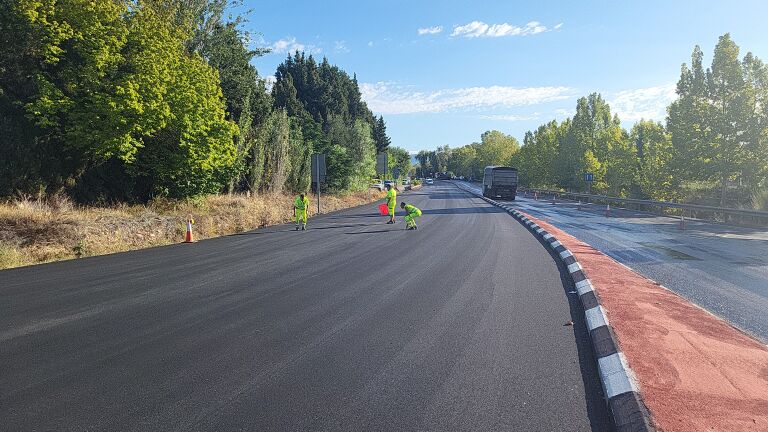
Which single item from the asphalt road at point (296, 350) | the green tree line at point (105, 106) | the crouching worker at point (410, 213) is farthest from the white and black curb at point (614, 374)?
the green tree line at point (105, 106)

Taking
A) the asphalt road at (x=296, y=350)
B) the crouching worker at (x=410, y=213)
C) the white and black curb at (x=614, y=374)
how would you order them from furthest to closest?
1. the crouching worker at (x=410, y=213)
2. the asphalt road at (x=296, y=350)
3. the white and black curb at (x=614, y=374)

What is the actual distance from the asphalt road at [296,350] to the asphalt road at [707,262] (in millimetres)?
1994

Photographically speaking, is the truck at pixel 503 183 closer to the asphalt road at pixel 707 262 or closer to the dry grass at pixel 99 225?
the asphalt road at pixel 707 262

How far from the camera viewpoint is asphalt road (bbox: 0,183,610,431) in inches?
128

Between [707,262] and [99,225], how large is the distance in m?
15.6

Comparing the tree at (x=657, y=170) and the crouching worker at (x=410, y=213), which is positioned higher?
the tree at (x=657, y=170)

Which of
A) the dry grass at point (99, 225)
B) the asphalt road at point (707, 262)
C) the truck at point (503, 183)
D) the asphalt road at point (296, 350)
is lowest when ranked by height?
the asphalt road at point (707, 262)

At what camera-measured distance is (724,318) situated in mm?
5684

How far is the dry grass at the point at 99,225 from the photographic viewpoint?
10555mm

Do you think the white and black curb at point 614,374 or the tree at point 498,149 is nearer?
the white and black curb at point 614,374

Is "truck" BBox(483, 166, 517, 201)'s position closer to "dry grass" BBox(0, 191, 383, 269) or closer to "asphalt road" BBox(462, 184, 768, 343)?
"asphalt road" BBox(462, 184, 768, 343)

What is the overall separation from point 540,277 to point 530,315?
2679 millimetres

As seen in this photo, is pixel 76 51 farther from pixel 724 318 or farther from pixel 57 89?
pixel 724 318

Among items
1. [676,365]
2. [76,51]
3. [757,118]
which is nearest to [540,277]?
[676,365]
